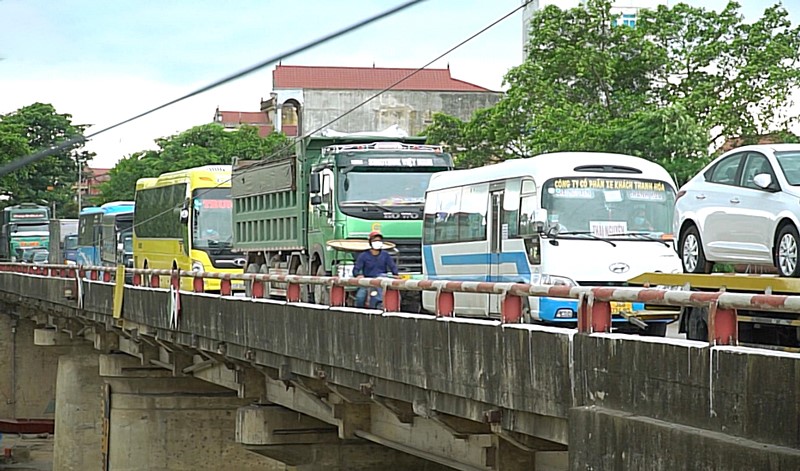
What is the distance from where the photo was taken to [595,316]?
9.62m

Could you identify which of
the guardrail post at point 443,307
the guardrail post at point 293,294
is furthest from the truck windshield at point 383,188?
the guardrail post at point 443,307

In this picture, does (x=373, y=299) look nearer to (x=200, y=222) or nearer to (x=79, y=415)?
(x=200, y=222)

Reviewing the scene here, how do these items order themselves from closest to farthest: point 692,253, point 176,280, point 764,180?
1. point 764,180
2. point 692,253
3. point 176,280

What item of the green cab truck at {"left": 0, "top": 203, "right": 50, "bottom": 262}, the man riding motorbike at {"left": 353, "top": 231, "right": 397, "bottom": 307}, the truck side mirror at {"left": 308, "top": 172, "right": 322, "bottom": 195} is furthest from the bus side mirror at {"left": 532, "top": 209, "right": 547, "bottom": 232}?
the green cab truck at {"left": 0, "top": 203, "right": 50, "bottom": 262}

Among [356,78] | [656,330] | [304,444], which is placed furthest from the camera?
[356,78]

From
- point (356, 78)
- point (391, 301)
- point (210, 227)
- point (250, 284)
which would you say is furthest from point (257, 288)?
point (356, 78)

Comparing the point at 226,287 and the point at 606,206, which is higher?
the point at 606,206

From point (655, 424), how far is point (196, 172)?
27.6 meters

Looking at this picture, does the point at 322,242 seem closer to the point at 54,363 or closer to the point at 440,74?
the point at 54,363

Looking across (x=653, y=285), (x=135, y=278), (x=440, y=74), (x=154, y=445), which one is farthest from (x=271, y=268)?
(x=440, y=74)

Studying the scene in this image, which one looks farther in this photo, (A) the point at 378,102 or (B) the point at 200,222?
(A) the point at 378,102

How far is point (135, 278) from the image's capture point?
89.5 ft

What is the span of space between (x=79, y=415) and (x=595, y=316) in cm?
3089

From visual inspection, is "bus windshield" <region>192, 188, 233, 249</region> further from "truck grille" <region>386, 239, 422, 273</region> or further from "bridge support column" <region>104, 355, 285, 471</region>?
"truck grille" <region>386, 239, 422, 273</region>
